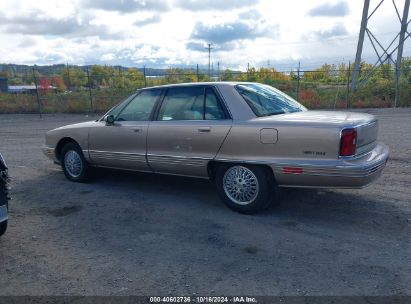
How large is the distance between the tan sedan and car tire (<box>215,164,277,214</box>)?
1cm

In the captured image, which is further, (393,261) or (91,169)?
(91,169)

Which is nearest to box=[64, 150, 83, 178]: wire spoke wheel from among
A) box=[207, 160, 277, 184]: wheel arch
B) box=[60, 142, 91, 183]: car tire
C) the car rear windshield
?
box=[60, 142, 91, 183]: car tire

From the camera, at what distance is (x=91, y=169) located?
667 centimetres

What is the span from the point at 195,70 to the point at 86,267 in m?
18.7

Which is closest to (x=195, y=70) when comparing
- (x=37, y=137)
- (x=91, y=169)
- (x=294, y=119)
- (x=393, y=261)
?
(x=37, y=137)

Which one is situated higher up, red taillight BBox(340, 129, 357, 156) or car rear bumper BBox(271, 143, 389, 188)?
red taillight BBox(340, 129, 357, 156)

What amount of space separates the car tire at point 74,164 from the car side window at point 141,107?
1015mm

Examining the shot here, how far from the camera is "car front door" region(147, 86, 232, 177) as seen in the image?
16.9ft

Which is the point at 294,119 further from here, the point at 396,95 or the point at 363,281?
the point at 396,95

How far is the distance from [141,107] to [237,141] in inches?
71.6

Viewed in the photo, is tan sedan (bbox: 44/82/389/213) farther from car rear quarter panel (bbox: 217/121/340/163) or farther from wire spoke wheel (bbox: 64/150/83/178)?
wire spoke wheel (bbox: 64/150/83/178)

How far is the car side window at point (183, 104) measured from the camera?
5406 mm

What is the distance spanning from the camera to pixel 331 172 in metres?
4.38

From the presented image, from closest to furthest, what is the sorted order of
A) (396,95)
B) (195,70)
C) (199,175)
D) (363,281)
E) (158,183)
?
1. (363,281)
2. (199,175)
3. (158,183)
4. (396,95)
5. (195,70)
